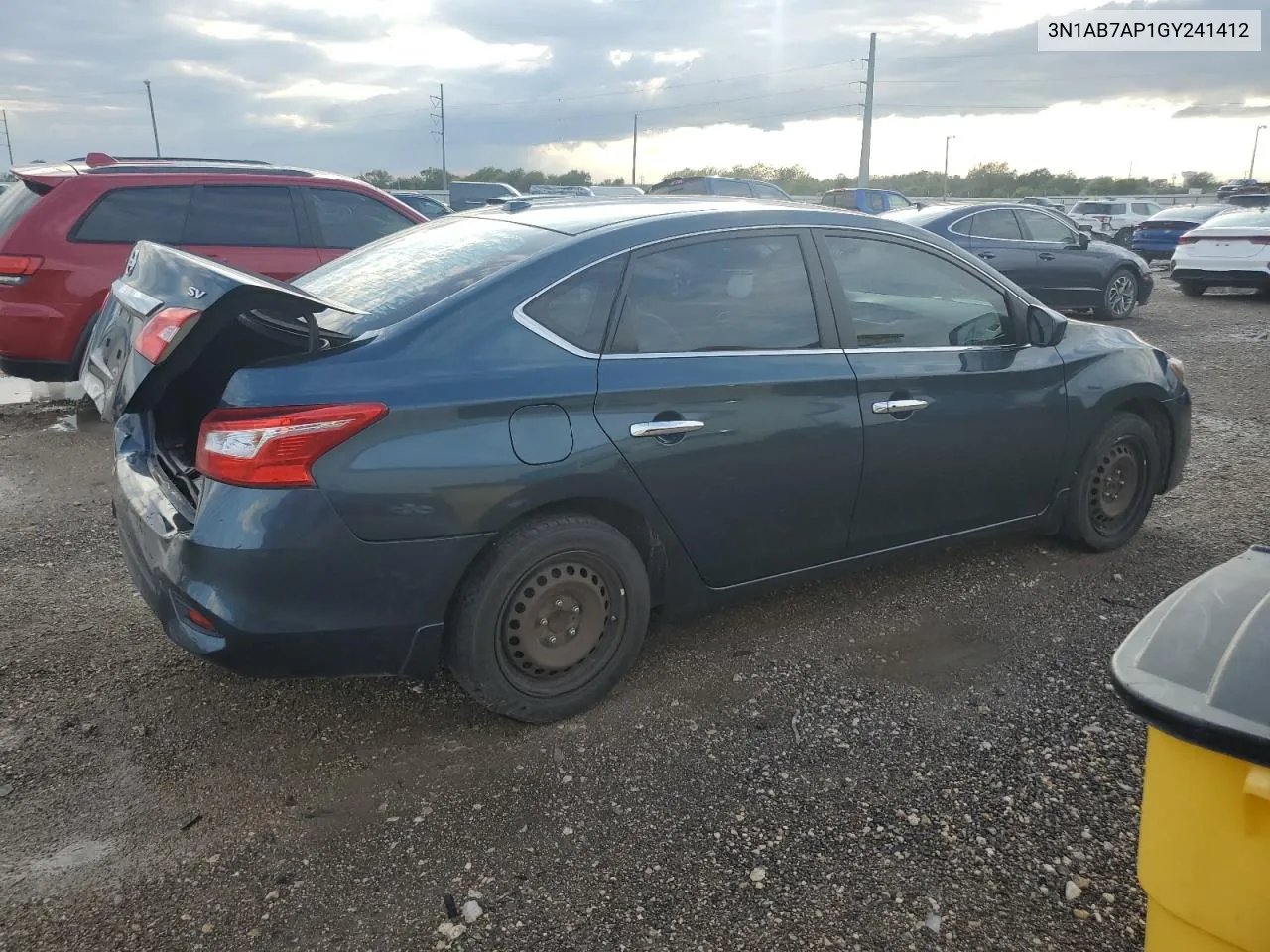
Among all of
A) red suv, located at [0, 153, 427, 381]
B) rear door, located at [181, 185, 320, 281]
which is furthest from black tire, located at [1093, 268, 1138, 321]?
rear door, located at [181, 185, 320, 281]

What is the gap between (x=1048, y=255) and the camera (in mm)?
11961

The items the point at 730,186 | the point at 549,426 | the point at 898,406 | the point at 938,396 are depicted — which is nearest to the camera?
the point at 549,426

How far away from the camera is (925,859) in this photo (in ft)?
8.24

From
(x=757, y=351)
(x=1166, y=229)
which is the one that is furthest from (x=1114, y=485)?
(x=1166, y=229)

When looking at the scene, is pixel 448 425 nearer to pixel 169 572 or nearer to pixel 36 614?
pixel 169 572

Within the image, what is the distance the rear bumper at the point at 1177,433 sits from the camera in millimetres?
4594

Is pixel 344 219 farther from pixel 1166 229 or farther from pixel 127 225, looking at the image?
pixel 1166 229

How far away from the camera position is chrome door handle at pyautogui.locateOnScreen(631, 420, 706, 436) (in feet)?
10.0

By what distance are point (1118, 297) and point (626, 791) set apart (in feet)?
40.0

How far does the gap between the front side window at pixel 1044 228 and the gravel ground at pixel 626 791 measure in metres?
8.88

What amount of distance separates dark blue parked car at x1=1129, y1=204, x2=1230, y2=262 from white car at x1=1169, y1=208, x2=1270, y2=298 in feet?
19.8

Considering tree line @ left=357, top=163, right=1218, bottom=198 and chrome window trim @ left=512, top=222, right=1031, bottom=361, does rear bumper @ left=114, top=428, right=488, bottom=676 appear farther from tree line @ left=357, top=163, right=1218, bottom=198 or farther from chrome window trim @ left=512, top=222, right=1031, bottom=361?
tree line @ left=357, top=163, right=1218, bottom=198

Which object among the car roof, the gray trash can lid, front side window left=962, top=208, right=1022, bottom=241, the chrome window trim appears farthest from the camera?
front side window left=962, top=208, right=1022, bottom=241

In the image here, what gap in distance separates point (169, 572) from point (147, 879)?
0.82 meters
